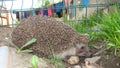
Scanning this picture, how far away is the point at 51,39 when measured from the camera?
4.80m

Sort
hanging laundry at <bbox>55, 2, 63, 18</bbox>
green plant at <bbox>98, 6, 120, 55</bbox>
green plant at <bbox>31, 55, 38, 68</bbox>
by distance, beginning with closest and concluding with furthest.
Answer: green plant at <bbox>31, 55, 38, 68</bbox> → green plant at <bbox>98, 6, 120, 55</bbox> → hanging laundry at <bbox>55, 2, 63, 18</bbox>

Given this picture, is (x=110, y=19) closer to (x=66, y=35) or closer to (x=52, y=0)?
(x=66, y=35)

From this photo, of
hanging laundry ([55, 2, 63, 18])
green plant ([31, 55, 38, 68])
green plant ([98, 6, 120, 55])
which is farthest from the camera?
hanging laundry ([55, 2, 63, 18])

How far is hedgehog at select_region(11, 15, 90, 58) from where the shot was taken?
189 inches

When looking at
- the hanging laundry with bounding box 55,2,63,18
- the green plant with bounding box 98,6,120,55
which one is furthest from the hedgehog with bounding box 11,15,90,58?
the hanging laundry with bounding box 55,2,63,18

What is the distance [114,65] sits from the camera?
14.8ft

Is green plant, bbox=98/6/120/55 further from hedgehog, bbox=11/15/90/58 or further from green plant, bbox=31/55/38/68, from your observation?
green plant, bbox=31/55/38/68

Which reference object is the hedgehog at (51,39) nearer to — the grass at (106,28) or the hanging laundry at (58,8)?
the grass at (106,28)

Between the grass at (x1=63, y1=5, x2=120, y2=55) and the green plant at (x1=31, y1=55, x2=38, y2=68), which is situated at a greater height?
the grass at (x1=63, y1=5, x2=120, y2=55)

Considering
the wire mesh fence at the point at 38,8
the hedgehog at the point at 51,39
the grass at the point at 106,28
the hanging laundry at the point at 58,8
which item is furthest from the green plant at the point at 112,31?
the hanging laundry at the point at 58,8

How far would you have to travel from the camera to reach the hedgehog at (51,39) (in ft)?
15.7

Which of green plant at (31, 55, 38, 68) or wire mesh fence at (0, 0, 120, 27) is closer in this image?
green plant at (31, 55, 38, 68)

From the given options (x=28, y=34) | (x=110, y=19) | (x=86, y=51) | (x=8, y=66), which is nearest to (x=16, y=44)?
(x=28, y=34)

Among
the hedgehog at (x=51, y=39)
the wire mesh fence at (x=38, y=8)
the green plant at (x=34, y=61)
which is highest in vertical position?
the wire mesh fence at (x=38, y=8)
